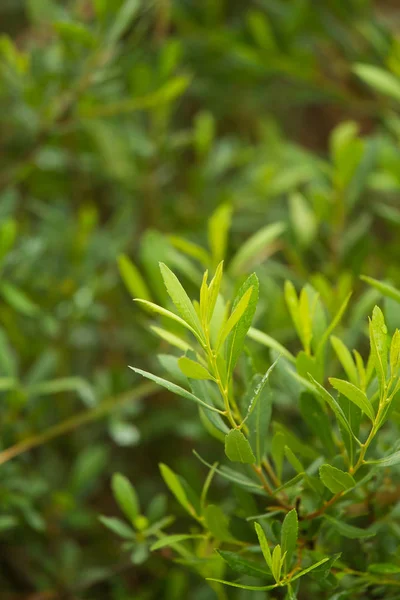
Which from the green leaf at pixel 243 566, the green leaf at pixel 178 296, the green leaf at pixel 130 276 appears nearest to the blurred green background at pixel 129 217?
the green leaf at pixel 130 276

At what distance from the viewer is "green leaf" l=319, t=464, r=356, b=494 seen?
0.41 m

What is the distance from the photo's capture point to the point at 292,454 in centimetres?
44

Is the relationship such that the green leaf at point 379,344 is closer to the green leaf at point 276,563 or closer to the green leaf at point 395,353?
the green leaf at point 395,353

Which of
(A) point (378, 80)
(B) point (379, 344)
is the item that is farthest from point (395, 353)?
(A) point (378, 80)

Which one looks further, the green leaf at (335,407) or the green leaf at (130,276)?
the green leaf at (130,276)

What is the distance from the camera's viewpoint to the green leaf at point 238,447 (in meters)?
0.41

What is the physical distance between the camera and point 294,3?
1008mm

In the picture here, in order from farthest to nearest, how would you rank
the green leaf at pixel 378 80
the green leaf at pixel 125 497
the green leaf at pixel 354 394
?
1. the green leaf at pixel 378 80
2. the green leaf at pixel 125 497
3. the green leaf at pixel 354 394

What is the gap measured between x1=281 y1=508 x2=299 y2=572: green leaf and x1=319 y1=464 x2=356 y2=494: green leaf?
0.09 ft

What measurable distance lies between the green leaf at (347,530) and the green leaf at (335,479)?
0.12 feet

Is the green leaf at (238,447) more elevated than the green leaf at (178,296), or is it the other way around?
the green leaf at (178,296)

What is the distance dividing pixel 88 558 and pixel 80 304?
34cm

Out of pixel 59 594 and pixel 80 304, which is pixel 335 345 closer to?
pixel 80 304

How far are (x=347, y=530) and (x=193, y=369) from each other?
0.48ft
